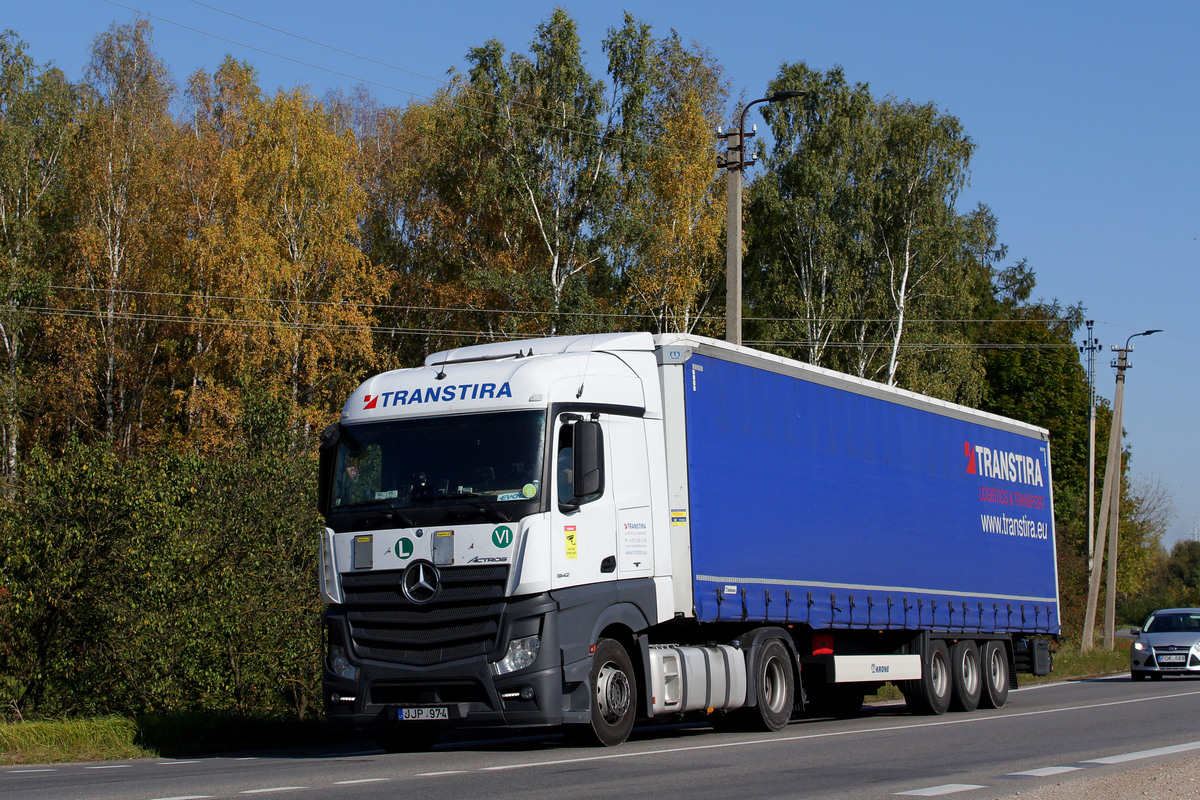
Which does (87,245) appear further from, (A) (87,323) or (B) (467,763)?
(B) (467,763)

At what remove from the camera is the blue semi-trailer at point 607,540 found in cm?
1095

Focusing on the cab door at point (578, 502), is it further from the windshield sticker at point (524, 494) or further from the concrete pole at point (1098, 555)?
the concrete pole at point (1098, 555)

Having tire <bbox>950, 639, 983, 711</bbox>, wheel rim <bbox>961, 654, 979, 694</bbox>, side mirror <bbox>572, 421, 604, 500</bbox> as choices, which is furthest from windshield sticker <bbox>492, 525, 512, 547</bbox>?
wheel rim <bbox>961, 654, 979, 694</bbox>

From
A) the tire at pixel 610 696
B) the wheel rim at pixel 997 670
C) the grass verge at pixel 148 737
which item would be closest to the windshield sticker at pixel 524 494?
the tire at pixel 610 696

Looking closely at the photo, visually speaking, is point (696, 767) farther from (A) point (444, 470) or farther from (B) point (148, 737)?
(B) point (148, 737)

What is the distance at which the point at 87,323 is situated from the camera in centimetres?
4062

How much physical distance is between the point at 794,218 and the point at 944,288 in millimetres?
6389

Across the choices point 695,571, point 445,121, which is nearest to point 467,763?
point 695,571

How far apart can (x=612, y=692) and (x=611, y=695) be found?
33 millimetres

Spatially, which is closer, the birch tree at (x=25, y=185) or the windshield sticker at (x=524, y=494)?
the windshield sticker at (x=524, y=494)

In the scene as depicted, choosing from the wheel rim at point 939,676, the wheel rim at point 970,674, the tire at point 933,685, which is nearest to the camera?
the tire at point 933,685

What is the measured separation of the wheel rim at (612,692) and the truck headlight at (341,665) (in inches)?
83.2

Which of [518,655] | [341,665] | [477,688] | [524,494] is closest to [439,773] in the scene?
[477,688]

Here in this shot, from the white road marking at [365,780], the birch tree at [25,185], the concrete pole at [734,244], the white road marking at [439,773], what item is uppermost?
the birch tree at [25,185]
